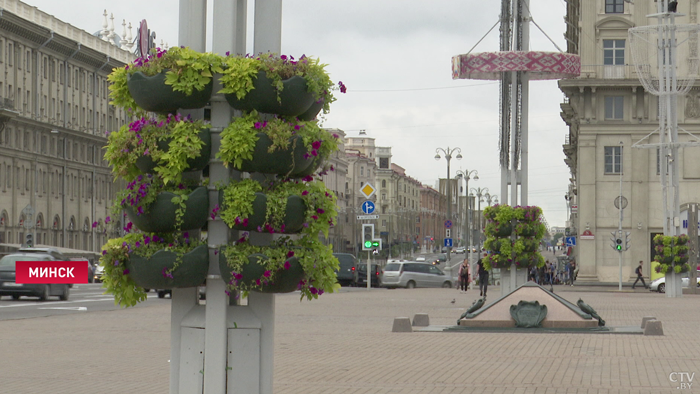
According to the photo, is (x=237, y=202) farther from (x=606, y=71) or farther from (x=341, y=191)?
(x=341, y=191)

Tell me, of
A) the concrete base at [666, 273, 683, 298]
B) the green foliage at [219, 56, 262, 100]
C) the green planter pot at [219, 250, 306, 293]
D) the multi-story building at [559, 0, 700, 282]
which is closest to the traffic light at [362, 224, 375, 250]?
the concrete base at [666, 273, 683, 298]

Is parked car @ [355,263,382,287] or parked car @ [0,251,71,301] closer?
parked car @ [0,251,71,301]

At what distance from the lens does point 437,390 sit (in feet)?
38.4

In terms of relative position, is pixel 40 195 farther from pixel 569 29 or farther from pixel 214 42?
pixel 214 42

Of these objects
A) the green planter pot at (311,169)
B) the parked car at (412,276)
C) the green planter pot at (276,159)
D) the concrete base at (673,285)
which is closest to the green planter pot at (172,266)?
the green planter pot at (276,159)

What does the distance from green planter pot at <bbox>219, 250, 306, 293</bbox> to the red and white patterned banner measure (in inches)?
969

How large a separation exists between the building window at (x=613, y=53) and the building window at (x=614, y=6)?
5.95 feet

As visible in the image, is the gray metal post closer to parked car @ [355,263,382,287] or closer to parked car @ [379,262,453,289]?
parked car @ [379,262,453,289]

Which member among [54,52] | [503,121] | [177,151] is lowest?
[177,151]

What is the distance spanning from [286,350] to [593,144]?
5256cm

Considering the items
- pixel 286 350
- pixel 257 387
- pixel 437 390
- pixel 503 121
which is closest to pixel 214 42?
pixel 257 387

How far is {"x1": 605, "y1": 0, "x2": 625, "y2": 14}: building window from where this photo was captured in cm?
6656

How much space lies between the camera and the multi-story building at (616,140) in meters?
66.1

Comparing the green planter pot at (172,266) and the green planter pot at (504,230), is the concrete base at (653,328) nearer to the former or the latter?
the green planter pot at (504,230)
